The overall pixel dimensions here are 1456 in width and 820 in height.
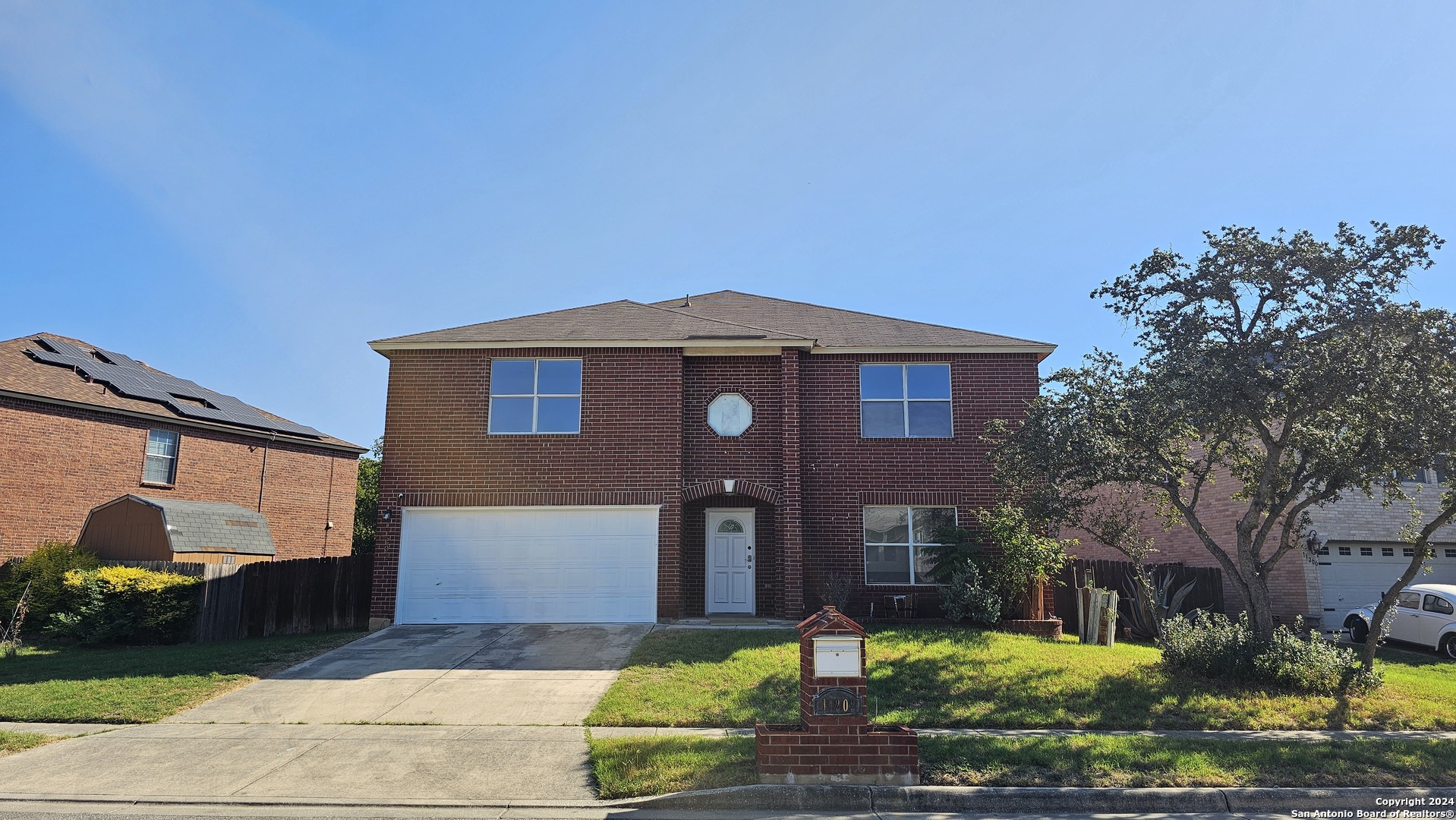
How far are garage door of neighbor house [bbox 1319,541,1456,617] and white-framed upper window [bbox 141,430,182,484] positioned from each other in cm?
2614

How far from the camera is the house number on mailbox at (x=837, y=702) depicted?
22.0ft

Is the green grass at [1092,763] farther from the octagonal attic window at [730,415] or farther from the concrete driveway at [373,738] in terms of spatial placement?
the octagonal attic window at [730,415]

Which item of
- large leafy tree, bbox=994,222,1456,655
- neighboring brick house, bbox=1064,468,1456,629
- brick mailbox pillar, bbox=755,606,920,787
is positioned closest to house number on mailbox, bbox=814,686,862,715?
brick mailbox pillar, bbox=755,606,920,787

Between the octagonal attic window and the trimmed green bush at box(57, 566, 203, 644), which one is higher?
the octagonal attic window

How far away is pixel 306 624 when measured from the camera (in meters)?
15.4

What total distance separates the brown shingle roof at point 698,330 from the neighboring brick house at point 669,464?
69 mm

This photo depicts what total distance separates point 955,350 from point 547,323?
7753 mm

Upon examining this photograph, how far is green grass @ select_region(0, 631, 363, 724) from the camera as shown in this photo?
9.30 meters

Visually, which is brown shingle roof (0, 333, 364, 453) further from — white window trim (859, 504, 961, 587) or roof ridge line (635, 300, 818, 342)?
white window trim (859, 504, 961, 587)

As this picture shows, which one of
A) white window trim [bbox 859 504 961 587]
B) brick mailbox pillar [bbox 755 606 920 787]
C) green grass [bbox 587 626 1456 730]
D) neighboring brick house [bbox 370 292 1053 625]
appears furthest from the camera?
white window trim [bbox 859 504 961 587]

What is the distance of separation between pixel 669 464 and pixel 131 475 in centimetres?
1347

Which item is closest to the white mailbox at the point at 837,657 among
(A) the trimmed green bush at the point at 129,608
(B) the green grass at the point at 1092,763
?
(B) the green grass at the point at 1092,763

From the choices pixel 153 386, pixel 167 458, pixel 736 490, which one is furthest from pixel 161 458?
pixel 736 490

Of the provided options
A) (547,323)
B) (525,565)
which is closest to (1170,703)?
(525,565)
